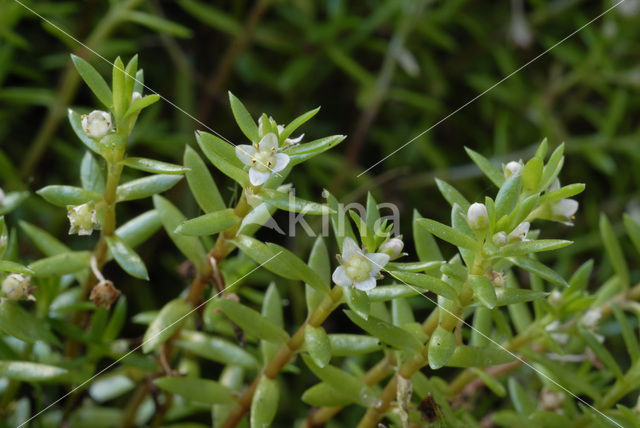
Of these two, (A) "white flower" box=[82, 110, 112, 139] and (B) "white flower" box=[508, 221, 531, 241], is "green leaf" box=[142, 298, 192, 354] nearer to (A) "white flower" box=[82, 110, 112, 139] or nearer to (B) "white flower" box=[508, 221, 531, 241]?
(A) "white flower" box=[82, 110, 112, 139]

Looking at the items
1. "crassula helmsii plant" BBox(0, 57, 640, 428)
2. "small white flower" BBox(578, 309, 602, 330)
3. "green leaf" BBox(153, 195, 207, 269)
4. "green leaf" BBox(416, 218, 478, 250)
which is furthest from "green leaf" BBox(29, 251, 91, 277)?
"small white flower" BBox(578, 309, 602, 330)

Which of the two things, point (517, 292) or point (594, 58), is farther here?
point (594, 58)

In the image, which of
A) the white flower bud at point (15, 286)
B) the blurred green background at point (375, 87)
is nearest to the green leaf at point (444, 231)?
the white flower bud at point (15, 286)

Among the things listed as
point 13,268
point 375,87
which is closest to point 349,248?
point 13,268

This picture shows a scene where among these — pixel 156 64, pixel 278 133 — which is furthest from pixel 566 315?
pixel 156 64

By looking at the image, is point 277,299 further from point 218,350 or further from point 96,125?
point 96,125

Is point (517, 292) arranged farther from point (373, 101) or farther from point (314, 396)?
point (373, 101)

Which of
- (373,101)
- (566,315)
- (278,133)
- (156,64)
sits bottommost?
(566,315)
